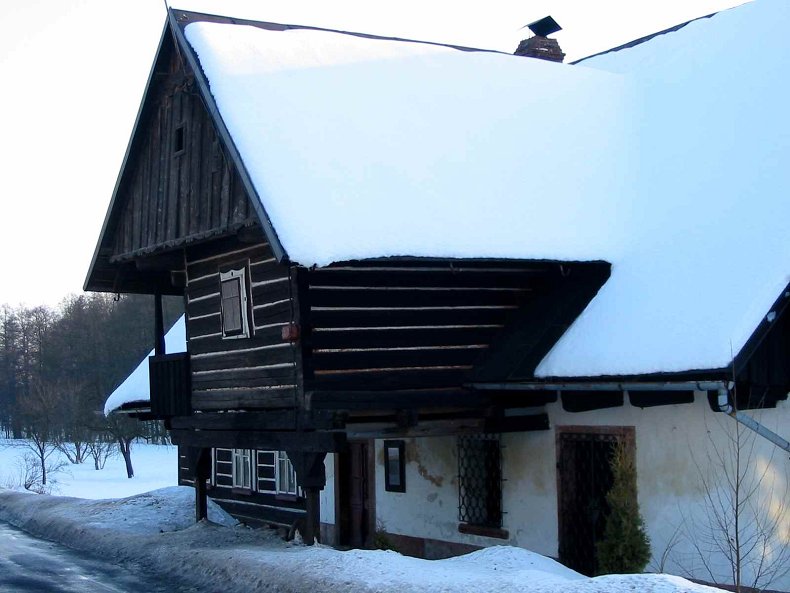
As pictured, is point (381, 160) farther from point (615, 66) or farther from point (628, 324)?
point (615, 66)

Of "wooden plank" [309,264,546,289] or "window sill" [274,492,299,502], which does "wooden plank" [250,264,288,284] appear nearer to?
"wooden plank" [309,264,546,289]

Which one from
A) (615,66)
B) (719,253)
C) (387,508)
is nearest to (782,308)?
(719,253)

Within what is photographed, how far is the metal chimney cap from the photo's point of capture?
833 inches

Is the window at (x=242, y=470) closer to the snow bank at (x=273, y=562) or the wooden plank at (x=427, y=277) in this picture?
the snow bank at (x=273, y=562)

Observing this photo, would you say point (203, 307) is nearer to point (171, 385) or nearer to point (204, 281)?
point (204, 281)

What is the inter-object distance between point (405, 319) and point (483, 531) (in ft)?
11.3

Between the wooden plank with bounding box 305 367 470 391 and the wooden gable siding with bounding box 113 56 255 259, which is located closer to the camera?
the wooden plank with bounding box 305 367 470 391

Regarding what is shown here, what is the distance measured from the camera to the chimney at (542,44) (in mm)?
21281

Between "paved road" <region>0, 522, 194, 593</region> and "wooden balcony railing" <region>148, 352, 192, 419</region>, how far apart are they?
2.60 meters

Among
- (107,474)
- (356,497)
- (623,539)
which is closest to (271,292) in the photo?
(623,539)

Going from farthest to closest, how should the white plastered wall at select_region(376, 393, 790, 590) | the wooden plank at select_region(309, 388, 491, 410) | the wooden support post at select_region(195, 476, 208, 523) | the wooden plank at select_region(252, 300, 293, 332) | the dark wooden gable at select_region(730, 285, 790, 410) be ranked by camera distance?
the wooden support post at select_region(195, 476, 208, 523), the wooden plank at select_region(252, 300, 293, 332), the wooden plank at select_region(309, 388, 491, 410), the white plastered wall at select_region(376, 393, 790, 590), the dark wooden gable at select_region(730, 285, 790, 410)

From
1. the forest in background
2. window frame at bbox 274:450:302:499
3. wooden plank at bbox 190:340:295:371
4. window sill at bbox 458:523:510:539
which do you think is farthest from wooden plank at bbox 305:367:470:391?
the forest in background

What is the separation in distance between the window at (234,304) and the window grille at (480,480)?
3.62 m

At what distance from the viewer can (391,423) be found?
1409cm
